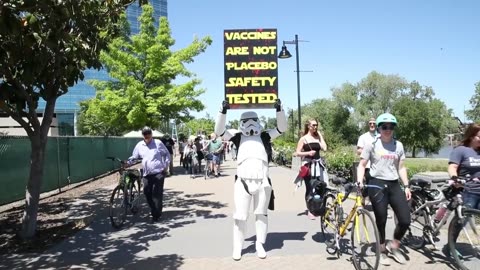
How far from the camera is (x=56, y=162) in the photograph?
A: 1420cm

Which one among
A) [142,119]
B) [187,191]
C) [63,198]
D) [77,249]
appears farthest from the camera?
[142,119]

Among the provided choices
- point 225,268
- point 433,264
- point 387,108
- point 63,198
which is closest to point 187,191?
point 63,198

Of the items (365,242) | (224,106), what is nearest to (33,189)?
(224,106)

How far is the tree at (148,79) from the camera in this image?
21703 mm

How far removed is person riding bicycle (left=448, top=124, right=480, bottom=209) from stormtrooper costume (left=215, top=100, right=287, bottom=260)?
90.5 inches

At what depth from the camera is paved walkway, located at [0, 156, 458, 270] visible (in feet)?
18.8

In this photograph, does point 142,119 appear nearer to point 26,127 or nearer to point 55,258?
point 26,127

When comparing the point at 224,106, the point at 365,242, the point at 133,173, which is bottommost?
the point at 365,242

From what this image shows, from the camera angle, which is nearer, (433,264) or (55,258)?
(433,264)

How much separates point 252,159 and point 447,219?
2.48 metres

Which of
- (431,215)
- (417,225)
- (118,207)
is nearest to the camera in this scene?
(431,215)

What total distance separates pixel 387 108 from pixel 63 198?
60.2 m

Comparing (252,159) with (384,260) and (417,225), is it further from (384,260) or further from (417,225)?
(417,225)

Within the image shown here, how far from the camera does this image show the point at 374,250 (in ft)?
16.5
